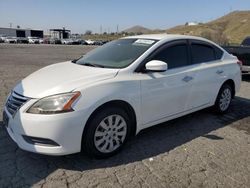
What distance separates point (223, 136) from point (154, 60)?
182 centimetres

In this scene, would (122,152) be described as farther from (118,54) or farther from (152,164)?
(118,54)

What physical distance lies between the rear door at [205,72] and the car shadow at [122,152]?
0.43 meters

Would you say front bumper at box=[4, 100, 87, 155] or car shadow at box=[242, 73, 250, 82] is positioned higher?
front bumper at box=[4, 100, 87, 155]

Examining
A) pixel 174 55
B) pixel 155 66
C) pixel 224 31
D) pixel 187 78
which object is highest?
pixel 224 31

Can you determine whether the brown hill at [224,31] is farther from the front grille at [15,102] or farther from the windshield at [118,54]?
the front grille at [15,102]

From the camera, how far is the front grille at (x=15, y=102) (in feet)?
11.7

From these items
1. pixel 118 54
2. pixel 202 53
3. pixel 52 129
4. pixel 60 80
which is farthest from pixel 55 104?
pixel 202 53

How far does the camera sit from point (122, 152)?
162 inches

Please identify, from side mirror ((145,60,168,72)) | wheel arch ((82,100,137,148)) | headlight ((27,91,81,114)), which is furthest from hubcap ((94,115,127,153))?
side mirror ((145,60,168,72))

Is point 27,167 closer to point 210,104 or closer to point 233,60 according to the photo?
point 210,104

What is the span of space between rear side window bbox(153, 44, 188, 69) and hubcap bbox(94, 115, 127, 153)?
3.91 ft

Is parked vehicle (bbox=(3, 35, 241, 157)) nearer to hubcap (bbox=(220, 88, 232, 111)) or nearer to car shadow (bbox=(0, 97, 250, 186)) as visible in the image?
car shadow (bbox=(0, 97, 250, 186))

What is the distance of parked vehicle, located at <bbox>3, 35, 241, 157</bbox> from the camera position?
11.2 feet

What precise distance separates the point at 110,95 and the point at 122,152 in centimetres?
93
